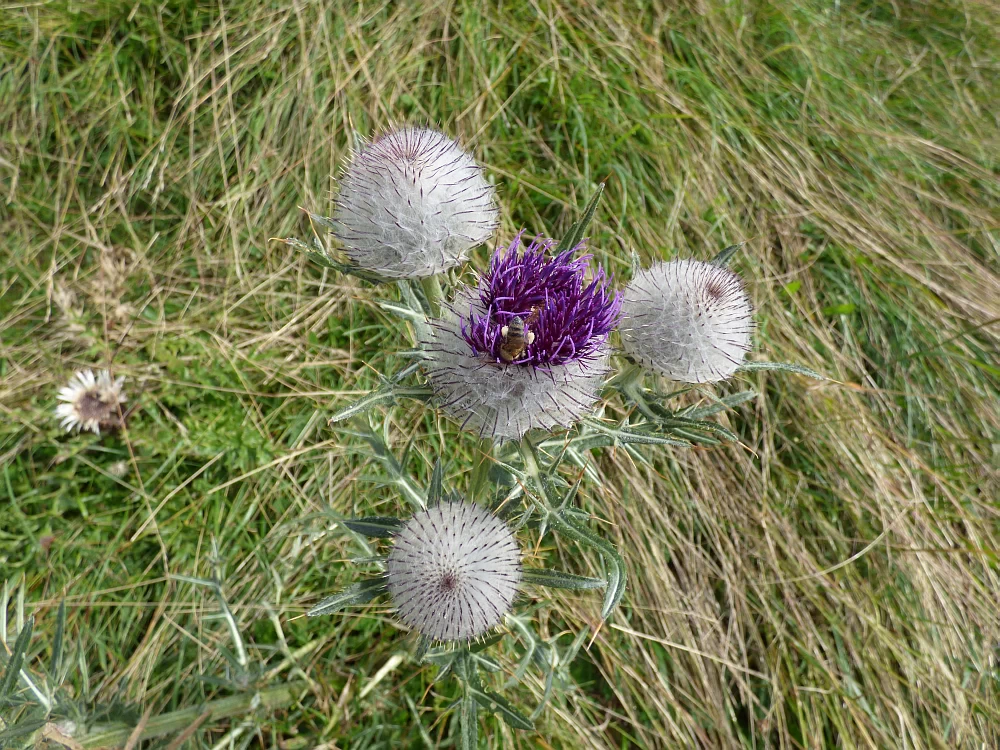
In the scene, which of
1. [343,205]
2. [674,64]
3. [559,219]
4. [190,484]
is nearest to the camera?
[343,205]

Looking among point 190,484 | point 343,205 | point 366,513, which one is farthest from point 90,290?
point 343,205

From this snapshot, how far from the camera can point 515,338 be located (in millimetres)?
1909

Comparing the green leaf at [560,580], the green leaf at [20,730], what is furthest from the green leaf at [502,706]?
the green leaf at [20,730]

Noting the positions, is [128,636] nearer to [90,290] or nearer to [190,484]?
[190,484]

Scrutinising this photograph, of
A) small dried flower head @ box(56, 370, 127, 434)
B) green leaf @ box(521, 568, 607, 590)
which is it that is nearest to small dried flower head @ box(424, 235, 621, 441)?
green leaf @ box(521, 568, 607, 590)

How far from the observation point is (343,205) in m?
2.29

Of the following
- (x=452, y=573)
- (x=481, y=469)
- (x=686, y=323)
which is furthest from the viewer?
(x=481, y=469)

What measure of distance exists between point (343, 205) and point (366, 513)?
1.97 metres

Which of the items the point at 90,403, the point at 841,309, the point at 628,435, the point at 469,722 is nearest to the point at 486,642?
the point at 469,722

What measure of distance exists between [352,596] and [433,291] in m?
1.08

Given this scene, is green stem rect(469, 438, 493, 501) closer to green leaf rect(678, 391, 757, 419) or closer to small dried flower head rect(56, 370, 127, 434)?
green leaf rect(678, 391, 757, 419)

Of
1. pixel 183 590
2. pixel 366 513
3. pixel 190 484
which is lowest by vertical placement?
pixel 183 590

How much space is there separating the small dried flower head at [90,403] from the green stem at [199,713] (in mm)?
1823

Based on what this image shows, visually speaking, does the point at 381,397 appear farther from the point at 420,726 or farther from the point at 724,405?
the point at 420,726
